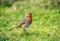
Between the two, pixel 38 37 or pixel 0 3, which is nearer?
pixel 38 37

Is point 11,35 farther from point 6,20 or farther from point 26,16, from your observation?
point 6,20

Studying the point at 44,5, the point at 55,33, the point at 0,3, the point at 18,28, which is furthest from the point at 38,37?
the point at 0,3

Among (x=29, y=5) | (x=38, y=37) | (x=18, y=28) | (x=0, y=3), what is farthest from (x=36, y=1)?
(x=38, y=37)

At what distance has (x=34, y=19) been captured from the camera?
37.9ft

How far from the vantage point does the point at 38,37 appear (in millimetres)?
9281

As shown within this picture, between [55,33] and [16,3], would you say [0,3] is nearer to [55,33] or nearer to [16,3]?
[16,3]

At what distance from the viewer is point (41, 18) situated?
1166 cm

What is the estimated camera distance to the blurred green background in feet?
30.8

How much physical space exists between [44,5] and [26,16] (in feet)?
12.5

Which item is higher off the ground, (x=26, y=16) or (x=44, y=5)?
(x=26, y=16)

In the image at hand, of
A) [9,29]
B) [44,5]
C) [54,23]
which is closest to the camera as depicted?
[9,29]

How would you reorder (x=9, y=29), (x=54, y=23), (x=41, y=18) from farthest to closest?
(x=41, y=18)
(x=54, y=23)
(x=9, y=29)

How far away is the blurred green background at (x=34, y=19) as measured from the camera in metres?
9.37

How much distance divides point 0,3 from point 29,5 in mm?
1501
